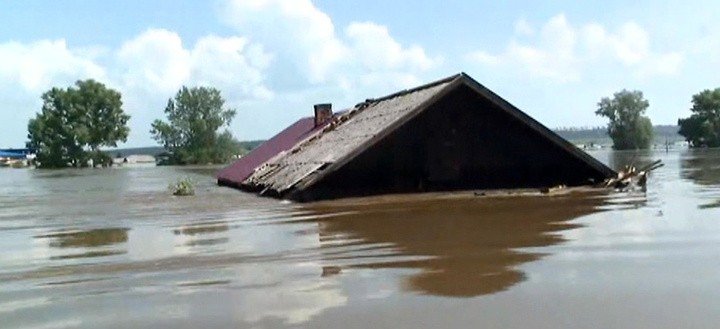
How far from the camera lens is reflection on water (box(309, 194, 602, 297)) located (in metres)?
7.21

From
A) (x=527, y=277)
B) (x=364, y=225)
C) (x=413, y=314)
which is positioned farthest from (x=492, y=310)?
(x=364, y=225)

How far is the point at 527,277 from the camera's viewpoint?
7.08 metres

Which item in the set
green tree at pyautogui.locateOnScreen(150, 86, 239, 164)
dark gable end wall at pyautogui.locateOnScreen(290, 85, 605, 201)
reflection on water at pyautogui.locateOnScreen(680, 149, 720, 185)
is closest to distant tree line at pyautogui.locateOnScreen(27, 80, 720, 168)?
green tree at pyautogui.locateOnScreen(150, 86, 239, 164)

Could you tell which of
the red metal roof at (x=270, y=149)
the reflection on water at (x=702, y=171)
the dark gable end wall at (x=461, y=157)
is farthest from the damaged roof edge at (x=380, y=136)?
the red metal roof at (x=270, y=149)

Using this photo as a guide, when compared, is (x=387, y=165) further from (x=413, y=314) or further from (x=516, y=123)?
(x=413, y=314)

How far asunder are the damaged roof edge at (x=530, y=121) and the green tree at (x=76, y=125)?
67520mm

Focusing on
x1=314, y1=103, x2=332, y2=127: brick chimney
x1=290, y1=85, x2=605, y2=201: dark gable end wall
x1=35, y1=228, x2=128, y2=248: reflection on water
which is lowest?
x1=35, y1=228, x2=128, y2=248: reflection on water

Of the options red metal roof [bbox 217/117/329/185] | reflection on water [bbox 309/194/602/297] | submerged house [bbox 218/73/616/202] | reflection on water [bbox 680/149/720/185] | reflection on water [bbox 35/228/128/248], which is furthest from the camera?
red metal roof [bbox 217/117/329/185]

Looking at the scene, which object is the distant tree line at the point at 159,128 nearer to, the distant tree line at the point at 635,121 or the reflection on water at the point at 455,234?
the distant tree line at the point at 635,121

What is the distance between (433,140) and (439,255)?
10.0 m

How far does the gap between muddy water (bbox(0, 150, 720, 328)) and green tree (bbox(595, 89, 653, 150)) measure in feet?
276

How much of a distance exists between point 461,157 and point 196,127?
229 ft

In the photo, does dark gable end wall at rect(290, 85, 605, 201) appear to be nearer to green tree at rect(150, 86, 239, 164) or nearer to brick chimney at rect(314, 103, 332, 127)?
brick chimney at rect(314, 103, 332, 127)

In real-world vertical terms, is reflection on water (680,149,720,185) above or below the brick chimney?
below
